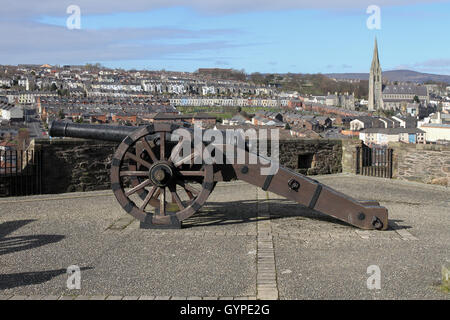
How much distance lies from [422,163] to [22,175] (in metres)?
8.58

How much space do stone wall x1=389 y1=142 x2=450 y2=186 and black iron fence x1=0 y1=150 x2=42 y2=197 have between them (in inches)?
314

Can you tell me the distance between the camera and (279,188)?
716cm

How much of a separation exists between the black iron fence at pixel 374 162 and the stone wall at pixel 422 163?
0.16 meters

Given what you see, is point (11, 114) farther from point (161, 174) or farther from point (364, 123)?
point (161, 174)

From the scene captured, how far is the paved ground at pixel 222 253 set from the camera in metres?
4.86

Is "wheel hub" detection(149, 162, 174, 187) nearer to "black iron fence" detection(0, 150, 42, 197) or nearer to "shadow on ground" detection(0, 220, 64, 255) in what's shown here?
"shadow on ground" detection(0, 220, 64, 255)

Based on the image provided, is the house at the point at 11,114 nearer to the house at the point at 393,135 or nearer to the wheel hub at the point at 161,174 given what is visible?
the house at the point at 393,135

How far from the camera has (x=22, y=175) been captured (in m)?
10.4

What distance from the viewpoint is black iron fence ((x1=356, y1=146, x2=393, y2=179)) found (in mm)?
12781

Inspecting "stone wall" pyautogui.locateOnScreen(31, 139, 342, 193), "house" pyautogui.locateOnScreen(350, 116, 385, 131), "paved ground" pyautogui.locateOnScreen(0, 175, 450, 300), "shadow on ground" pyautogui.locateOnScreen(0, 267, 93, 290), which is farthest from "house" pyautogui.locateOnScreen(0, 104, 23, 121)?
"shadow on ground" pyautogui.locateOnScreen(0, 267, 93, 290)

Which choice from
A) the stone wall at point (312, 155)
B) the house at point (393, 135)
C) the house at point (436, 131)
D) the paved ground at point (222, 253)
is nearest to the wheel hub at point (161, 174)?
the paved ground at point (222, 253)

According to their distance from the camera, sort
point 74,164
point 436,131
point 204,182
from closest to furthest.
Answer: point 204,182 → point 74,164 → point 436,131

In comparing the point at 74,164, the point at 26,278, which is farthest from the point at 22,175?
the point at 26,278
